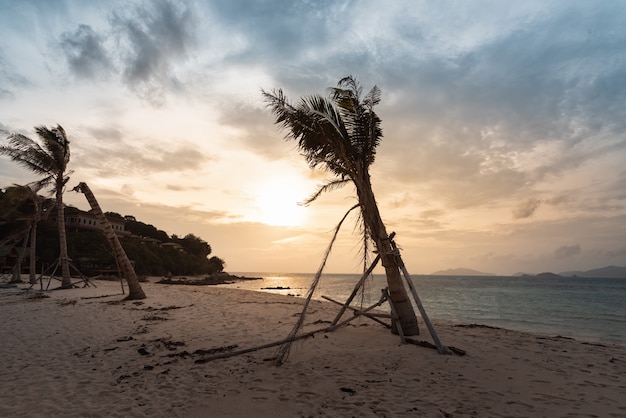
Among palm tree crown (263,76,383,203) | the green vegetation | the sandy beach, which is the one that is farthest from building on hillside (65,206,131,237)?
palm tree crown (263,76,383,203)

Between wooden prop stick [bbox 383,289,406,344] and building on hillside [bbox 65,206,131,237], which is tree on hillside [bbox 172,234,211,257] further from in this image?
wooden prop stick [bbox 383,289,406,344]

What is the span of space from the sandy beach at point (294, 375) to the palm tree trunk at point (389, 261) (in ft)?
2.41

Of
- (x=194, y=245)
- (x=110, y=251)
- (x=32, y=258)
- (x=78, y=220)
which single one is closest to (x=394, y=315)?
(x=32, y=258)

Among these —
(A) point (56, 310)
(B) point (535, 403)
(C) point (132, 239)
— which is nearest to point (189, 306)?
(A) point (56, 310)

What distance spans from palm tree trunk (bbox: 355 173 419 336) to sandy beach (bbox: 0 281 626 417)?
0.73 meters

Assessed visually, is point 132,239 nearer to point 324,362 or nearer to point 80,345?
point 80,345

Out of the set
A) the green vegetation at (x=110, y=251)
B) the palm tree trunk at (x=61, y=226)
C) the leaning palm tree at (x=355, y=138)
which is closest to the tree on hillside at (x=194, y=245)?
the green vegetation at (x=110, y=251)

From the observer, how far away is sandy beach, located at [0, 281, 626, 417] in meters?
4.86

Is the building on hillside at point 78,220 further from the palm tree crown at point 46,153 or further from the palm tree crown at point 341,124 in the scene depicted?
the palm tree crown at point 341,124

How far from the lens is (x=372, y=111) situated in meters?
9.52

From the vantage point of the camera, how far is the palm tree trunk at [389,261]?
912 centimetres

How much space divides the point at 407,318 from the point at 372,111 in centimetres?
615

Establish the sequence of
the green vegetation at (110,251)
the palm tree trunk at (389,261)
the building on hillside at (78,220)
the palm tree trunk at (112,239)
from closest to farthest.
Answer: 1. the palm tree trunk at (389,261)
2. the palm tree trunk at (112,239)
3. the green vegetation at (110,251)
4. the building on hillside at (78,220)

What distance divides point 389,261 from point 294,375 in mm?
4248
